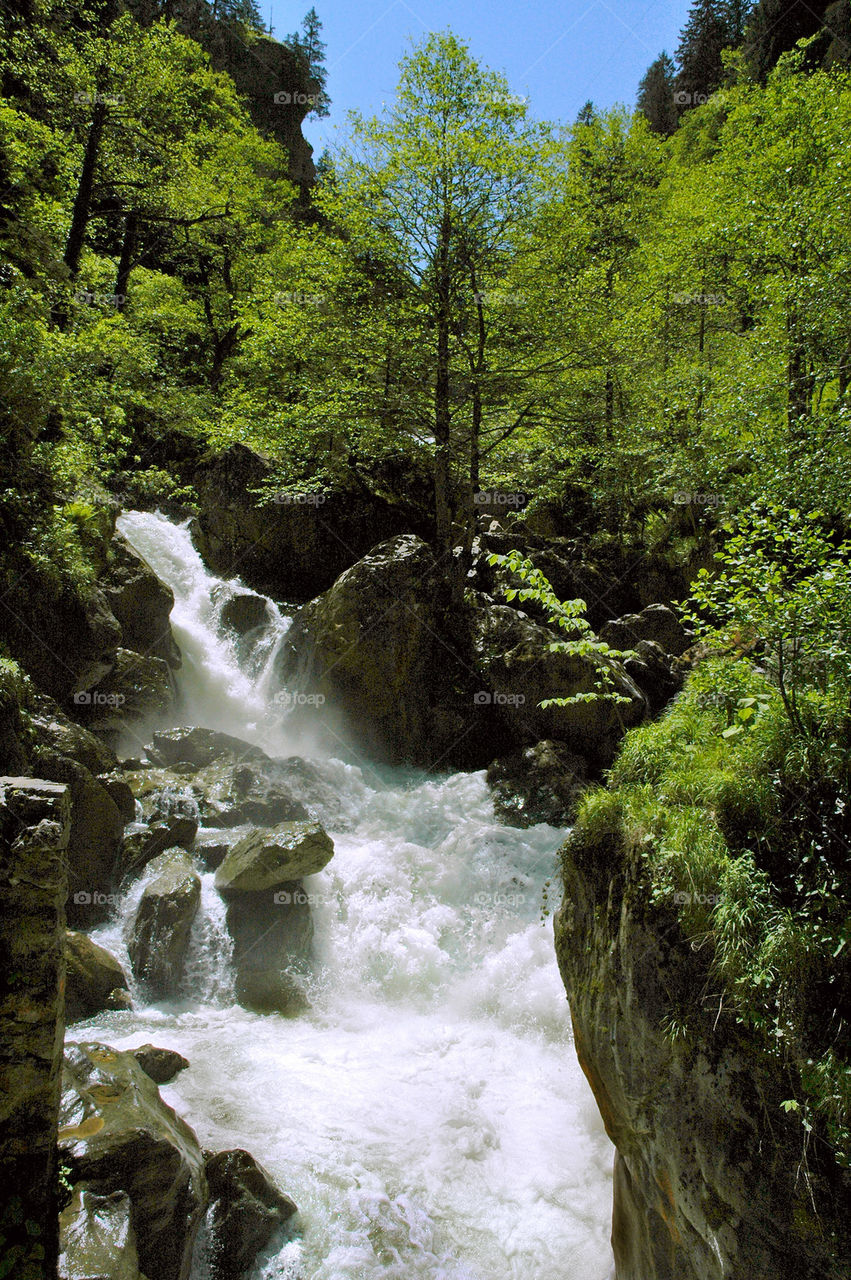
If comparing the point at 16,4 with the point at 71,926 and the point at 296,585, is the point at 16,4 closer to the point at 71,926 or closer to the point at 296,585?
the point at 296,585

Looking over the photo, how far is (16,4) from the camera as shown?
52.4ft

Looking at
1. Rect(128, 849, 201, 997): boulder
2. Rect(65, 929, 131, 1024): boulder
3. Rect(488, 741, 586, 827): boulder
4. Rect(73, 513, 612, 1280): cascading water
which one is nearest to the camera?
Rect(73, 513, 612, 1280): cascading water

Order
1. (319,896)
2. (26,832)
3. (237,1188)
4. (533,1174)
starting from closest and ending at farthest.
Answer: (26,832) < (237,1188) < (533,1174) < (319,896)

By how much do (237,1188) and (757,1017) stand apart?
4.25m

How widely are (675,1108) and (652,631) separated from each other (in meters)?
11.5

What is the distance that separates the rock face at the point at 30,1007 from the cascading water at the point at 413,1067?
2.01 metres

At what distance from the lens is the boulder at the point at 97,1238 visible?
12.2 feet

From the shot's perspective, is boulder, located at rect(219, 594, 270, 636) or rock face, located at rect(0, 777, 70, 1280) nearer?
rock face, located at rect(0, 777, 70, 1280)

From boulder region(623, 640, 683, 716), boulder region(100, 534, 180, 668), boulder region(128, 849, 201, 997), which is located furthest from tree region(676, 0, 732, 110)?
boulder region(128, 849, 201, 997)

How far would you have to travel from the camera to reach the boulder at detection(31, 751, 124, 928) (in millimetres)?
8648

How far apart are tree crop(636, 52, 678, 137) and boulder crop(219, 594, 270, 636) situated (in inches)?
1784

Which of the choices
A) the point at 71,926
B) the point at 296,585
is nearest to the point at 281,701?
the point at 296,585

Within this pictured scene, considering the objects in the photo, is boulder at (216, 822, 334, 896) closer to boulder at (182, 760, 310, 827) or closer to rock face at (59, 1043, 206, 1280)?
boulder at (182, 760, 310, 827)

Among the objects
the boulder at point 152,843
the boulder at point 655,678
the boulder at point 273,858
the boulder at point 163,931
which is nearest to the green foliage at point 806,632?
the boulder at point 273,858
